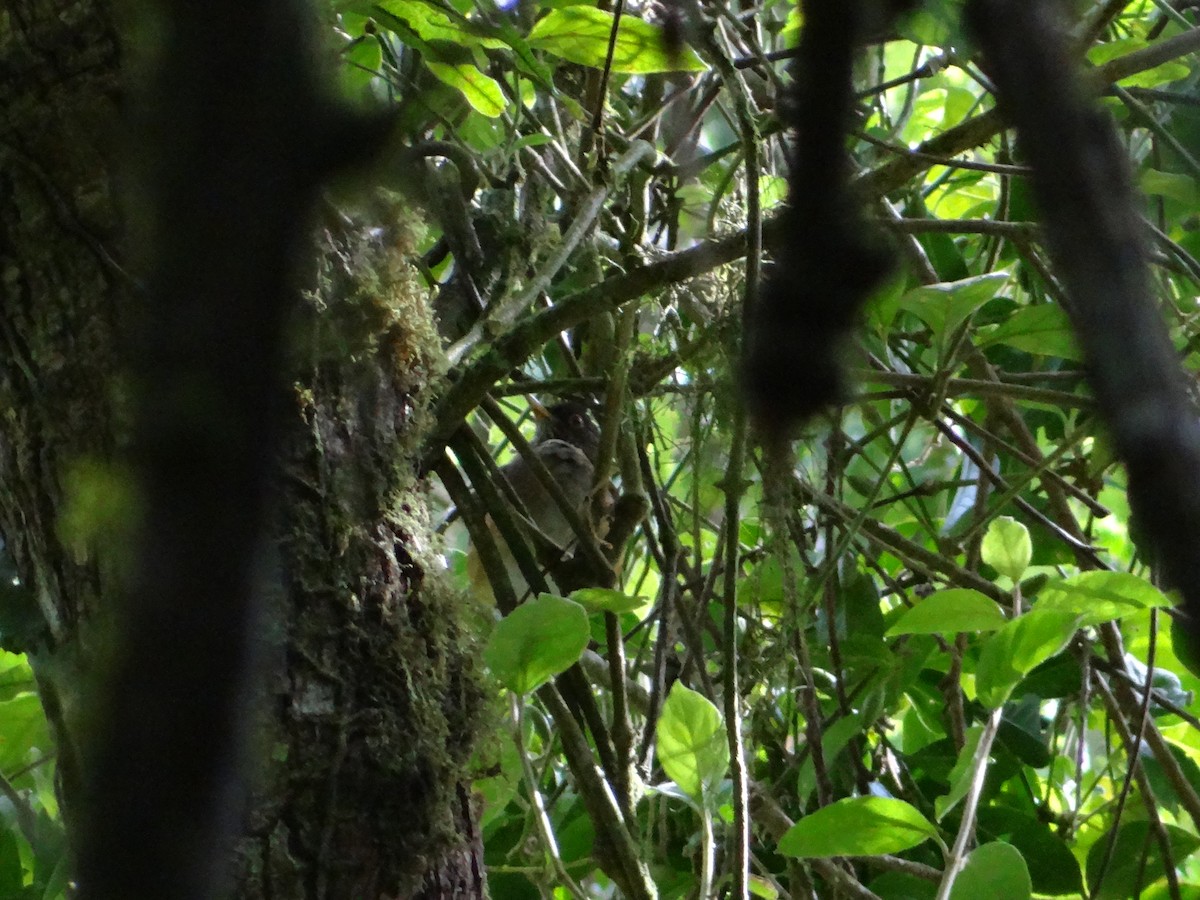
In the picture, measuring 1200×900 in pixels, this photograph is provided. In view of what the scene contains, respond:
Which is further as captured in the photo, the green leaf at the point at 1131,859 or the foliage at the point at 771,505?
the green leaf at the point at 1131,859

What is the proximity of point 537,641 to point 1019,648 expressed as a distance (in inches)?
11.9

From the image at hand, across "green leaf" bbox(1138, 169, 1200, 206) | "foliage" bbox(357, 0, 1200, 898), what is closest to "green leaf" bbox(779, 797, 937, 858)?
"foliage" bbox(357, 0, 1200, 898)

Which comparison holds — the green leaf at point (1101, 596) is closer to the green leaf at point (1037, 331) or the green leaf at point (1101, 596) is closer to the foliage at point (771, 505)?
the foliage at point (771, 505)

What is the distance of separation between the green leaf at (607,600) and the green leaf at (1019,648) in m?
0.23

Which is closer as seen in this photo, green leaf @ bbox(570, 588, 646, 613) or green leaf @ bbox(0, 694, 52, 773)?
green leaf @ bbox(570, 588, 646, 613)

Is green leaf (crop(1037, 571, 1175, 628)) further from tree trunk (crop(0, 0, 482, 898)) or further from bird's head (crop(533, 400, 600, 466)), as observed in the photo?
bird's head (crop(533, 400, 600, 466))

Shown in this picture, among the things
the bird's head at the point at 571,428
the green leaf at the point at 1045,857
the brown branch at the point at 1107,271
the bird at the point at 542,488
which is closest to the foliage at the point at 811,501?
the green leaf at the point at 1045,857

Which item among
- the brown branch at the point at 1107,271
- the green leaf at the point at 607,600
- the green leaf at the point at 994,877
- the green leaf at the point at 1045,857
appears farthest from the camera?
the green leaf at the point at 1045,857

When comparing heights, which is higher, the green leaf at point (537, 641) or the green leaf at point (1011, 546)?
the green leaf at point (1011, 546)

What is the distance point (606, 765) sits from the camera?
0.90 metres

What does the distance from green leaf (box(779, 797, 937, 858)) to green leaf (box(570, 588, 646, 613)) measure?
18 centimetres

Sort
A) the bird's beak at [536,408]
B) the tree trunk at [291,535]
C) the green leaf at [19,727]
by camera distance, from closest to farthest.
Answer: the tree trunk at [291,535], the green leaf at [19,727], the bird's beak at [536,408]

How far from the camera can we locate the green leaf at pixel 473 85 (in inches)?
36.5

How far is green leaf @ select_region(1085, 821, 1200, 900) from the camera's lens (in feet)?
3.26
